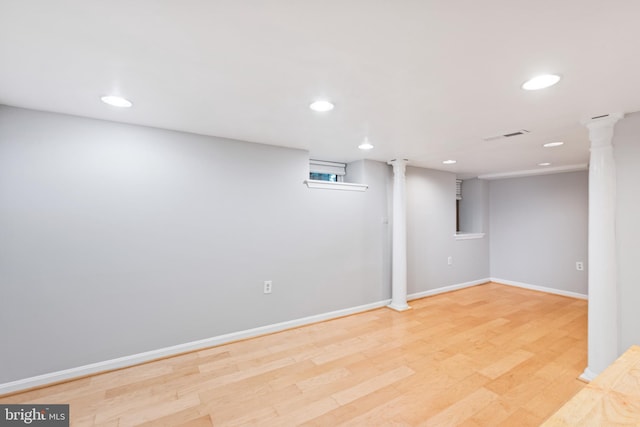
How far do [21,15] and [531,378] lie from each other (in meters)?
3.71

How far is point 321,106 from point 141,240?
6.34 feet

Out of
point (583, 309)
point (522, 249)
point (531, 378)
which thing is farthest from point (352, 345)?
point (522, 249)

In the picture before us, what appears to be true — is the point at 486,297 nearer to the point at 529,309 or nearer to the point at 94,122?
the point at 529,309

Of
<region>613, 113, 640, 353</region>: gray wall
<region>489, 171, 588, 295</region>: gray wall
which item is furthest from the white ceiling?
<region>489, 171, 588, 295</region>: gray wall

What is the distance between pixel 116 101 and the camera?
192cm

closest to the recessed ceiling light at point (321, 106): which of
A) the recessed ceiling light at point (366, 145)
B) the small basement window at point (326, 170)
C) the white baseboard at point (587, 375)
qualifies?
the recessed ceiling light at point (366, 145)

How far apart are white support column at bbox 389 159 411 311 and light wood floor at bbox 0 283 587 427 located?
0.61 m

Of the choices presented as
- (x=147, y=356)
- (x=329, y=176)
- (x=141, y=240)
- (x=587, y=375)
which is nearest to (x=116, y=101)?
(x=141, y=240)

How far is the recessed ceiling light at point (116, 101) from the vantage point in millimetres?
1862

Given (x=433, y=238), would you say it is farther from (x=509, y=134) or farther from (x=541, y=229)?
(x=509, y=134)

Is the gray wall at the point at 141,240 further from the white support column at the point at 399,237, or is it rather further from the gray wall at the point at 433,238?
the gray wall at the point at 433,238

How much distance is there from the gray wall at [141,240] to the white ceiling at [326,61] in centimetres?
35

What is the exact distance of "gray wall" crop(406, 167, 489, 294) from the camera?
431 centimetres

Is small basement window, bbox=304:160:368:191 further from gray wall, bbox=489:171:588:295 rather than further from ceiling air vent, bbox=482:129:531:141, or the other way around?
gray wall, bbox=489:171:588:295
